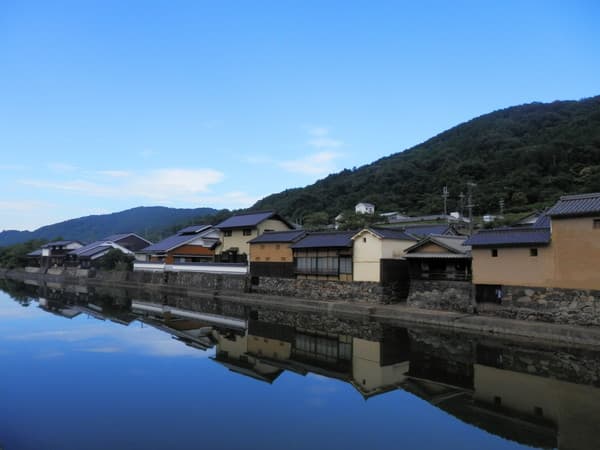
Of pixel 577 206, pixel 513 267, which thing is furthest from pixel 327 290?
pixel 577 206

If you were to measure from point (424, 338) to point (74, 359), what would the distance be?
12.6 metres

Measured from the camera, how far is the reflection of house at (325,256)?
24562 millimetres

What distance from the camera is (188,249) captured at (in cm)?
4000

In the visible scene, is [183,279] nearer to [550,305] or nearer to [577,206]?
[550,305]

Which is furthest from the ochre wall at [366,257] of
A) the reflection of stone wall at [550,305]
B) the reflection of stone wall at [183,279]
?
the reflection of stone wall at [183,279]

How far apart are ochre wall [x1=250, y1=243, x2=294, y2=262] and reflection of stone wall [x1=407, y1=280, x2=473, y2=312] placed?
9.34 metres

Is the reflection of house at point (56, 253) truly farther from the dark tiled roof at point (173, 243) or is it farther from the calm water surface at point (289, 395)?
the calm water surface at point (289, 395)

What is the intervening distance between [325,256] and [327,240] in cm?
103

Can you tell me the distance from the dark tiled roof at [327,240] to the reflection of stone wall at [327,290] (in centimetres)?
227

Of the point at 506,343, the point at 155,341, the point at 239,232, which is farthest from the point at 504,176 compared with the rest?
the point at 155,341

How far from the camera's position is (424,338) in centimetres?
1587

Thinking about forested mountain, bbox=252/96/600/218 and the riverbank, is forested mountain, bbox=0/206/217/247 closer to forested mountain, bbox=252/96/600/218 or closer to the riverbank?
forested mountain, bbox=252/96/600/218

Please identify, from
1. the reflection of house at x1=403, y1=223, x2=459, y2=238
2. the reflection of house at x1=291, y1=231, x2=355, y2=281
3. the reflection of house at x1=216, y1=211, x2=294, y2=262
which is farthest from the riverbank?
the reflection of house at x1=403, y1=223, x2=459, y2=238

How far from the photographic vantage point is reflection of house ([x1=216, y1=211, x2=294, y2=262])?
3422cm
